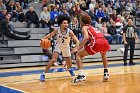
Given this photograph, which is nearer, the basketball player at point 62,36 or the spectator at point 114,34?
the basketball player at point 62,36

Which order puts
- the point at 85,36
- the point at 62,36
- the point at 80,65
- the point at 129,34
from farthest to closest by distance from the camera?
1. the point at 129,34
2. the point at 62,36
3. the point at 80,65
4. the point at 85,36

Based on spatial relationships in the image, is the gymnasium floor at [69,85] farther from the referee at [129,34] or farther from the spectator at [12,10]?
the spectator at [12,10]

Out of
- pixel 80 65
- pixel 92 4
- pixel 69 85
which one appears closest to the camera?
pixel 69 85

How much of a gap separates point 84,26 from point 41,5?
27.6ft

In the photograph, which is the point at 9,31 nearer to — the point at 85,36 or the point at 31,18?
the point at 31,18

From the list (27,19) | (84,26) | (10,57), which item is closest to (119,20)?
(27,19)

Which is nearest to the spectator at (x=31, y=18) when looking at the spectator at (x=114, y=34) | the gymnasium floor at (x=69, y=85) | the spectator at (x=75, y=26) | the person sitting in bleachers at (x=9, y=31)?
the person sitting in bleachers at (x=9, y=31)

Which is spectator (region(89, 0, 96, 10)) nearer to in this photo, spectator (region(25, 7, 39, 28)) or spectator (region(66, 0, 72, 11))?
spectator (region(66, 0, 72, 11))

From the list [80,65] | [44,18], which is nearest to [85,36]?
[80,65]

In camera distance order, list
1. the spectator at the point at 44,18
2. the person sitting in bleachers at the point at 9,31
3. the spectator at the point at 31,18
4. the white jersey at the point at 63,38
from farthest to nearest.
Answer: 1. the spectator at the point at 44,18
2. the spectator at the point at 31,18
3. the person sitting in bleachers at the point at 9,31
4. the white jersey at the point at 63,38

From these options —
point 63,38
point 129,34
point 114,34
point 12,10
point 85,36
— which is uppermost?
point 85,36

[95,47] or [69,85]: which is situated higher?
[95,47]

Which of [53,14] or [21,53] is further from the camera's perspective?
[53,14]

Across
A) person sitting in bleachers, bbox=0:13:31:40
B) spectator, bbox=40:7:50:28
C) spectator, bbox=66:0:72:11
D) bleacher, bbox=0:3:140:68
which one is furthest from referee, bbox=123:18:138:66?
spectator, bbox=66:0:72:11
